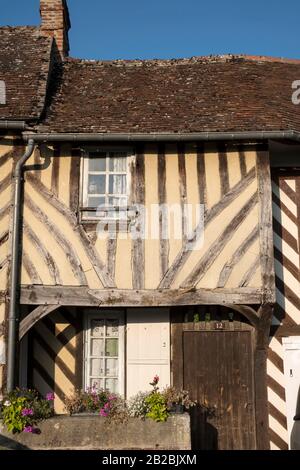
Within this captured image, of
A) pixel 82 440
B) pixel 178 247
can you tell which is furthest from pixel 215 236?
pixel 82 440

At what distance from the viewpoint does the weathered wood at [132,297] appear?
701cm

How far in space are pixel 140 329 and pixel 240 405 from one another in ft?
6.36

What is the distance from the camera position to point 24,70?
8672 mm

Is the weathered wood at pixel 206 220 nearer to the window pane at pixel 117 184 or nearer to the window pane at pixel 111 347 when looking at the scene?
the window pane at pixel 117 184

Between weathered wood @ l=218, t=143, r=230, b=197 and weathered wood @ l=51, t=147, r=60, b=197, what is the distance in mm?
2479

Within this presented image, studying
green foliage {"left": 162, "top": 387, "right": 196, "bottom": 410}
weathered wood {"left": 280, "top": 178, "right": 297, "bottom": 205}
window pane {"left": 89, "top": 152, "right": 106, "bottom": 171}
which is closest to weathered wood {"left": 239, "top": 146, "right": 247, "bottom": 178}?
weathered wood {"left": 280, "top": 178, "right": 297, "bottom": 205}

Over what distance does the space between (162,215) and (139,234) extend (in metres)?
0.45

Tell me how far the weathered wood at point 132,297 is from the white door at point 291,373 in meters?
1.27

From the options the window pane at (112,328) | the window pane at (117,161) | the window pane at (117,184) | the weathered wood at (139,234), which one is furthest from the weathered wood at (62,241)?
the window pane at (117,161)

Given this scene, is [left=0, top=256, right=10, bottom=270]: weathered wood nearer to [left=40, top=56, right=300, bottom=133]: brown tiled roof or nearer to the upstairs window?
the upstairs window

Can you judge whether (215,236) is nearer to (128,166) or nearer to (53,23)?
(128,166)

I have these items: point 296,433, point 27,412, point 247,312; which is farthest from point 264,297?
point 27,412

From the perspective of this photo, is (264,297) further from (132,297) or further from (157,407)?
(157,407)

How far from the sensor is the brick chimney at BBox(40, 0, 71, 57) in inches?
393
